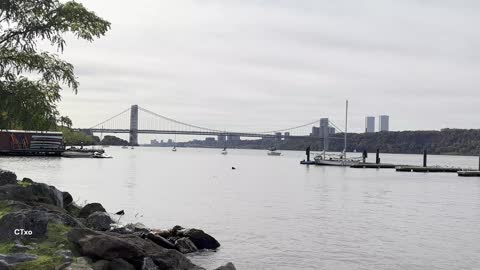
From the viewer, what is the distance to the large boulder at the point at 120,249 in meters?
13.9

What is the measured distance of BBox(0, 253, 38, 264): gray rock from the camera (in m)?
12.1

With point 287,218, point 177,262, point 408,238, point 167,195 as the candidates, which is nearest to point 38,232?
point 177,262

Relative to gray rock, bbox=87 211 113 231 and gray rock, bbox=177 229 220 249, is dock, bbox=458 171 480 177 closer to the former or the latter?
gray rock, bbox=177 229 220 249

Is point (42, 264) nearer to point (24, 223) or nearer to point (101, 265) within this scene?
point (101, 265)

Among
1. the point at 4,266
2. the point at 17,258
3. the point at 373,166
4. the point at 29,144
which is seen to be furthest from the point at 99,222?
the point at 29,144

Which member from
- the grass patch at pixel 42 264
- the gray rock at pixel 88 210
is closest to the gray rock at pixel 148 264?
the grass patch at pixel 42 264

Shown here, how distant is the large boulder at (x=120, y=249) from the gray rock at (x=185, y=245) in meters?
6.95

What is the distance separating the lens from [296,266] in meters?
22.6

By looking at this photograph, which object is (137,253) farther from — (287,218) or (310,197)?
(310,197)

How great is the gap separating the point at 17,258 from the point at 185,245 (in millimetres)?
11140

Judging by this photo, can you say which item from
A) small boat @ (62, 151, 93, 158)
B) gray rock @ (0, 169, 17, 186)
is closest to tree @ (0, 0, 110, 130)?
gray rock @ (0, 169, 17, 186)

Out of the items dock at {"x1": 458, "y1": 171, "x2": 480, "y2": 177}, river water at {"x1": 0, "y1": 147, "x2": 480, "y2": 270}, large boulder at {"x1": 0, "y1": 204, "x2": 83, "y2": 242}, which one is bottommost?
river water at {"x1": 0, "y1": 147, "x2": 480, "y2": 270}

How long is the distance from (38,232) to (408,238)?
2128cm

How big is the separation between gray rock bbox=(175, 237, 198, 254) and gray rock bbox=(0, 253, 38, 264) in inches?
390
